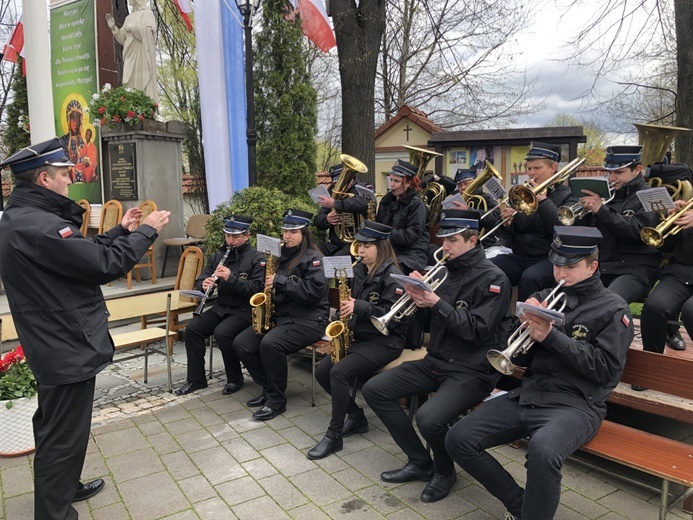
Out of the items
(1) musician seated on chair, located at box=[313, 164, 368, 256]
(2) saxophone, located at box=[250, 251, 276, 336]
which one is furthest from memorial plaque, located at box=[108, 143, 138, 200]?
(2) saxophone, located at box=[250, 251, 276, 336]

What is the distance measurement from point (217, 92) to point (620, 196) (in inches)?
283

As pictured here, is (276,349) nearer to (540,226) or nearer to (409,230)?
(409,230)

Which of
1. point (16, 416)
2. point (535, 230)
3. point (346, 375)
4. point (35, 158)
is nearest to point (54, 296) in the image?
point (35, 158)

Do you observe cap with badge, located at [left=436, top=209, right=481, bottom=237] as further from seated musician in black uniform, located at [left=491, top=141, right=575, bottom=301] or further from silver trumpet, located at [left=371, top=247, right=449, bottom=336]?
seated musician in black uniform, located at [left=491, top=141, right=575, bottom=301]

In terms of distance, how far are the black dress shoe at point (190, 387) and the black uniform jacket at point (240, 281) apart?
0.77 metres

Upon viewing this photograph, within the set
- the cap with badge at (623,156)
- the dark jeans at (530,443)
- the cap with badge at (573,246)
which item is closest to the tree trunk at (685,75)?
the cap with badge at (623,156)

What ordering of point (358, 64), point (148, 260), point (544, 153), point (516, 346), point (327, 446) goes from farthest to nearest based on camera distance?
1. point (148, 260)
2. point (358, 64)
3. point (544, 153)
4. point (327, 446)
5. point (516, 346)

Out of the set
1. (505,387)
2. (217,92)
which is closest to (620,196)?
(505,387)

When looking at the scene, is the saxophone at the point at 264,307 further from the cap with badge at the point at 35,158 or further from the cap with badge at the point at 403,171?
the cap with badge at the point at 35,158

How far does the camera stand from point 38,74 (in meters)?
5.71

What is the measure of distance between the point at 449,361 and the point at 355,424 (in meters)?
1.30

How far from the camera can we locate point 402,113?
1557 cm

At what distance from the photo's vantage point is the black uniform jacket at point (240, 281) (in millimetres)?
5902

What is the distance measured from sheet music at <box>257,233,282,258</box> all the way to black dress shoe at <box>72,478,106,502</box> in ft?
8.14
